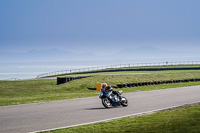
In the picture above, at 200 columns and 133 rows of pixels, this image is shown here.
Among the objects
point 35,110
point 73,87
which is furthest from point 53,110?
point 73,87

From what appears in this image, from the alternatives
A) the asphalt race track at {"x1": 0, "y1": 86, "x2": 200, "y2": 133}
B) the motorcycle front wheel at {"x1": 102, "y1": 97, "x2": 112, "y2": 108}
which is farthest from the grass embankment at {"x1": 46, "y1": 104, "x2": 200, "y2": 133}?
the motorcycle front wheel at {"x1": 102, "y1": 97, "x2": 112, "y2": 108}

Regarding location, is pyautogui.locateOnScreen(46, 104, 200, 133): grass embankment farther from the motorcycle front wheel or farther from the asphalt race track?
the motorcycle front wheel

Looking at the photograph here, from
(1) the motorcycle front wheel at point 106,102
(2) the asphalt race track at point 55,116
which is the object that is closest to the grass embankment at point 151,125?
(2) the asphalt race track at point 55,116

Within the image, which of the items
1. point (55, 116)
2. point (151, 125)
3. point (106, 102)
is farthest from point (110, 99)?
point (151, 125)

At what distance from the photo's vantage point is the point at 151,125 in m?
12.1

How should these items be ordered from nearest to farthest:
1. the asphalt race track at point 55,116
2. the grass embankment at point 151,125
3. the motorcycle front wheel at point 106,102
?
the grass embankment at point 151,125 → the asphalt race track at point 55,116 → the motorcycle front wheel at point 106,102

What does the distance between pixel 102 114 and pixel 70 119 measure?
5.68 ft

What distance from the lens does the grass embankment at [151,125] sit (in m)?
11.1

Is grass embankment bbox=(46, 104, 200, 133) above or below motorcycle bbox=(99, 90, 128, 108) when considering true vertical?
below

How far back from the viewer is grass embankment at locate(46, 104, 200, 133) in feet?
36.5

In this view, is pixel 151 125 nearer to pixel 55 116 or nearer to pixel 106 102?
pixel 55 116

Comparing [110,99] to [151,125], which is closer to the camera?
[151,125]

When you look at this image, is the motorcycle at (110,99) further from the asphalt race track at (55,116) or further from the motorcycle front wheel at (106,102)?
the asphalt race track at (55,116)

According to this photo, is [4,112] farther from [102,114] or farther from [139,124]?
[139,124]
